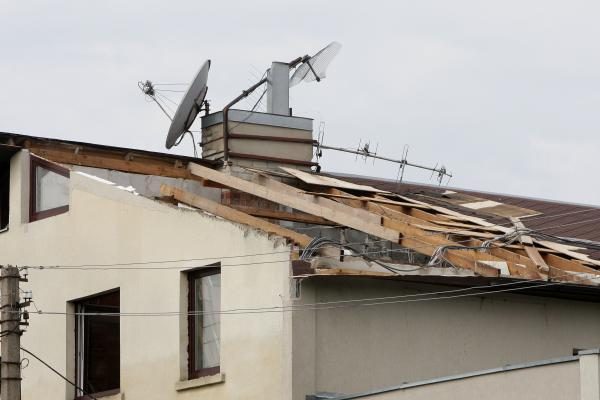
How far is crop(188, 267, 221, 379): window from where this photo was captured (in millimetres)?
23484

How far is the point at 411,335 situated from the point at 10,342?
5661 mm

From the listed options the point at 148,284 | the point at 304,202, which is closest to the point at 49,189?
the point at 148,284

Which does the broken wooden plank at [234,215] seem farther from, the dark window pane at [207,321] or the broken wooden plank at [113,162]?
the broken wooden plank at [113,162]

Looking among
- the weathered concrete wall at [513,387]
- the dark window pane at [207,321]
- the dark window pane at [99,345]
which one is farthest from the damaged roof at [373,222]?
the weathered concrete wall at [513,387]

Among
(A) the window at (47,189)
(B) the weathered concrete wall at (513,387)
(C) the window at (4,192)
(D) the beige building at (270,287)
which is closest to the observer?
(B) the weathered concrete wall at (513,387)

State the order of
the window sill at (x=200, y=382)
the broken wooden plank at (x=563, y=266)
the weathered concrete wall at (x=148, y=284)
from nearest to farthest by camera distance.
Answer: the weathered concrete wall at (x=148, y=284) → the window sill at (x=200, y=382) → the broken wooden plank at (x=563, y=266)

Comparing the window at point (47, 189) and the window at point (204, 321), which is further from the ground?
the window at point (47, 189)

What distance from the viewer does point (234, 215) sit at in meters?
24.4

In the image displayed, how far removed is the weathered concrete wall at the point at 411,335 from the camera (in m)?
22.2

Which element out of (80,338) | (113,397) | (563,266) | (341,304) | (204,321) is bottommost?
(113,397)

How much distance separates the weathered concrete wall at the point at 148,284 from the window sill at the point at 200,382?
8cm

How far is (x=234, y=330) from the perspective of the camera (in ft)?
74.9

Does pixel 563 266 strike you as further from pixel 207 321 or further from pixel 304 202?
pixel 207 321

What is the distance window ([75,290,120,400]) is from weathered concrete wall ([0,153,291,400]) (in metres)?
0.17
